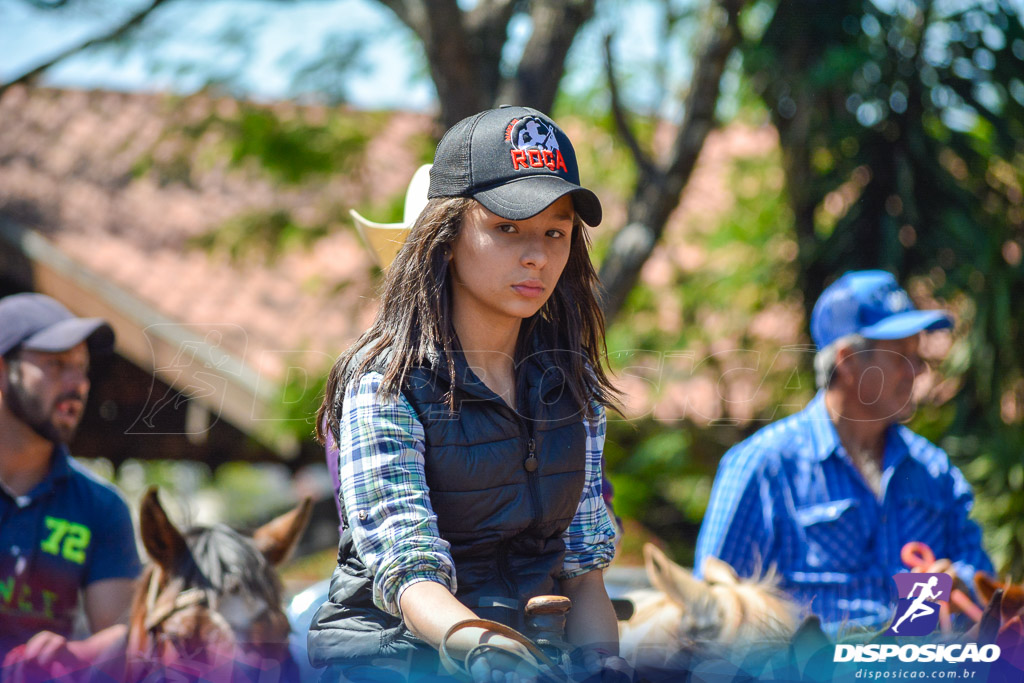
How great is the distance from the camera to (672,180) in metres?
4.87

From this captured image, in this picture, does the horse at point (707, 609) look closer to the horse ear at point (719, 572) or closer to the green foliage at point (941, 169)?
the horse ear at point (719, 572)

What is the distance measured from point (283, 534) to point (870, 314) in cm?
192

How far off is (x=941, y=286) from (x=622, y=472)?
82.4 inches

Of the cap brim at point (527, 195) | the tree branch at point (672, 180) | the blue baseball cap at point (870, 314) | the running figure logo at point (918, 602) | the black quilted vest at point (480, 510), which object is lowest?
the running figure logo at point (918, 602)

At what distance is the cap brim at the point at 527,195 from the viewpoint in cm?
145

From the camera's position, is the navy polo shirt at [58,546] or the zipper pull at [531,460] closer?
the zipper pull at [531,460]

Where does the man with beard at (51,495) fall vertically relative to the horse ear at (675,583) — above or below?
above

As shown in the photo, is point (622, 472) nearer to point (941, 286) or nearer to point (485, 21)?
point (941, 286)

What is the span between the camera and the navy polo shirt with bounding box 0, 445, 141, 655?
2318 mm

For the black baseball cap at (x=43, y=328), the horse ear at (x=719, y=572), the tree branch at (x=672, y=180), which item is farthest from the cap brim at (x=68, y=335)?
the tree branch at (x=672, y=180)

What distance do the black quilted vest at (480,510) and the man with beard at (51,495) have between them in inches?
45.3

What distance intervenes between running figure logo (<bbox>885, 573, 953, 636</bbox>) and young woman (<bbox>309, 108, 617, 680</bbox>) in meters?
0.70

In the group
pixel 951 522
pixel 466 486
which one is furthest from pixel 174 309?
pixel 466 486

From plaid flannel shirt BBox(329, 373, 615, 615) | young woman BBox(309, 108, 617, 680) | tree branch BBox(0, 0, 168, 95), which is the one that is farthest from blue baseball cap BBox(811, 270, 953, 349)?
tree branch BBox(0, 0, 168, 95)
